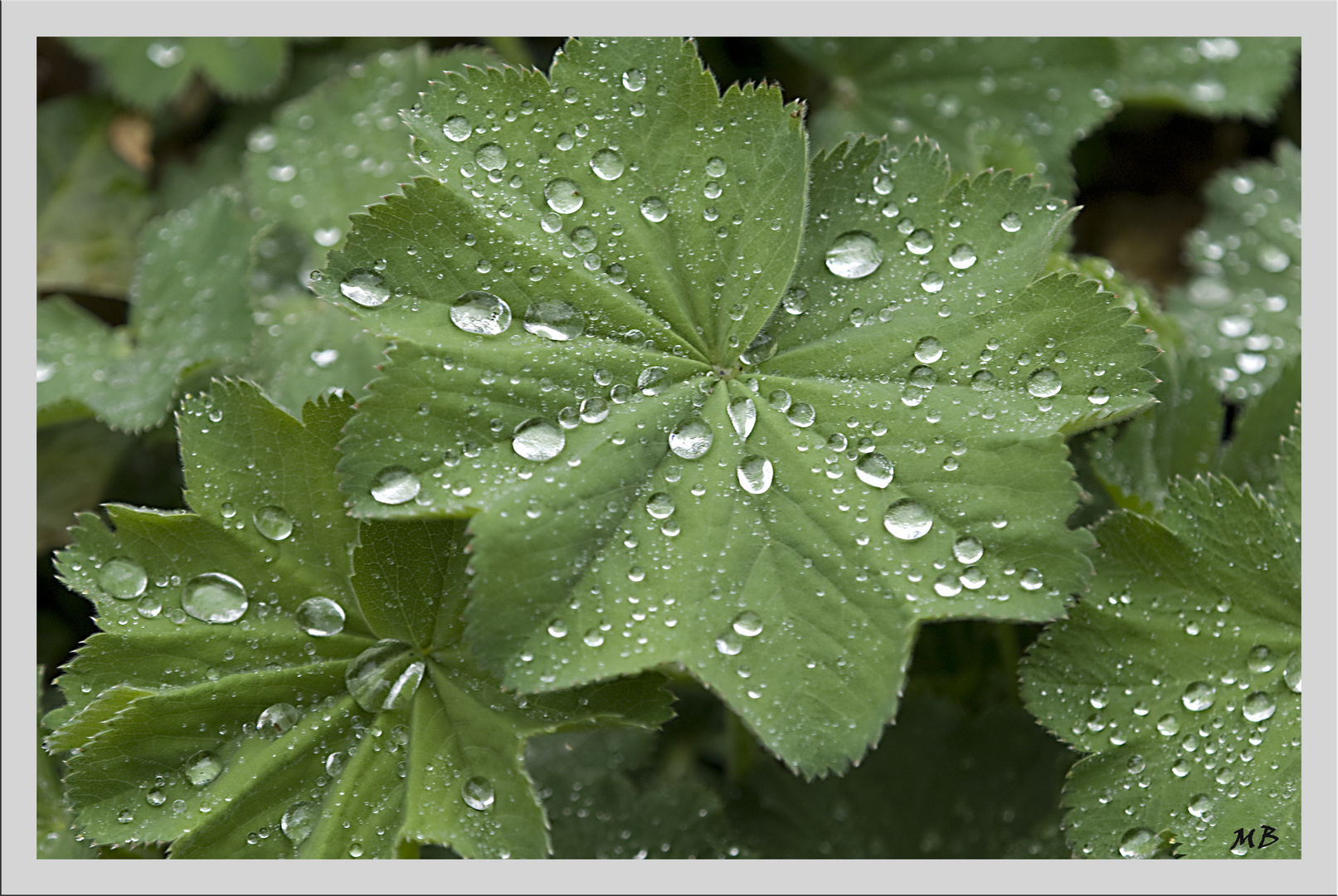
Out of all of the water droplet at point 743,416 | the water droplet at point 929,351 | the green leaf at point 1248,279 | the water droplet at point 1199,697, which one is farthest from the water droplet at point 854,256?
the green leaf at point 1248,279

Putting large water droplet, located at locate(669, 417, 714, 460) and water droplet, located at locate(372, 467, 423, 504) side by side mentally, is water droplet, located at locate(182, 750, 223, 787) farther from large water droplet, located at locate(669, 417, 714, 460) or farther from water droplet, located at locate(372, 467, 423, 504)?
large water droplet, located at locate(669, 417, 714, 460)

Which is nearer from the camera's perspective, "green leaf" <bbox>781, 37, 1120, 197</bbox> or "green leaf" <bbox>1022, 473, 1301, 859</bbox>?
"green leaf" <bbox>1022, 473, 1301, 859</bbox>

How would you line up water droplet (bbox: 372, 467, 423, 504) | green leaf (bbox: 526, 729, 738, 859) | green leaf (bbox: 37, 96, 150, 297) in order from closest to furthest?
1. water droplet (bbox: 372, 467, 423, 504)
2. green leaf (bbox: 526, 729, 738, 859)
3. green leaf (bbox: 37, 96, 150, 297)

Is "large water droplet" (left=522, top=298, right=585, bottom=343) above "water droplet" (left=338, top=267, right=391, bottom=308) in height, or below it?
below

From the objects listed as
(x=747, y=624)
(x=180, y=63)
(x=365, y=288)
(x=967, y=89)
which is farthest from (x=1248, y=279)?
(x=180, y=63)

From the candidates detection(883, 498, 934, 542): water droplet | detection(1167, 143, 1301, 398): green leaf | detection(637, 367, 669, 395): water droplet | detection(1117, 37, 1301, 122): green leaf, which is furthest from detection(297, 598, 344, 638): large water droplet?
detection(1117, 37, 1301, 122): green leaf

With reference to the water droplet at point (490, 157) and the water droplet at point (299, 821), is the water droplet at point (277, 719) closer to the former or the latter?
the water droplet at point (299, 821)

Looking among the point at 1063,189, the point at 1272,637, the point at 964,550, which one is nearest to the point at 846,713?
the point at 964,550
